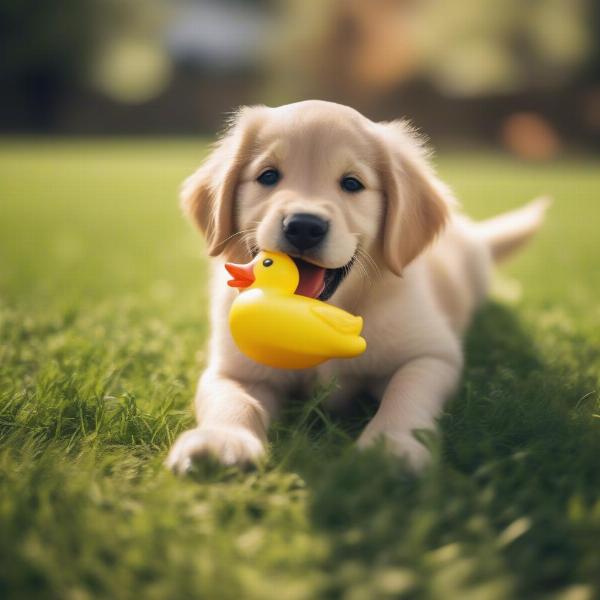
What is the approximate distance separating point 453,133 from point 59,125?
1800cm

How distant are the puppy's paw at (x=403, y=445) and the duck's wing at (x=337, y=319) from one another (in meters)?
0.31

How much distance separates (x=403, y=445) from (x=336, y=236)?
0.67 meters

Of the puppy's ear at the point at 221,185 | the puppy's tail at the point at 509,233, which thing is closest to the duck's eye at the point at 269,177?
the puppy's ear at the point at 221,185

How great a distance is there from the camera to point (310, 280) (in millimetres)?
2070

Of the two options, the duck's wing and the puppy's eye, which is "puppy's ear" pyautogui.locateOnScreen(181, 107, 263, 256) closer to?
the puppy's eye

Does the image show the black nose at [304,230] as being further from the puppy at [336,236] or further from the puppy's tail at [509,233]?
the puppy's tail at [509,233]

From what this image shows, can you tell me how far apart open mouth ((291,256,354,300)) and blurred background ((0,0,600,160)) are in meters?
21.4

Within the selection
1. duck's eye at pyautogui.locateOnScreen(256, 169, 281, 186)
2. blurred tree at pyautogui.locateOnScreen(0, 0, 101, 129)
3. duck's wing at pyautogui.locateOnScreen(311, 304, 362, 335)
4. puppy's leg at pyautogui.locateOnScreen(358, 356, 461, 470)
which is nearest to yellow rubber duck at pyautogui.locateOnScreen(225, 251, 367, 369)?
duck's wing at pyautogui.locateOnScreen(311, 304, 362, 335)

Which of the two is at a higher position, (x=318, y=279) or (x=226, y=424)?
(x=318, y=279)

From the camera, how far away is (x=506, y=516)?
150 cm

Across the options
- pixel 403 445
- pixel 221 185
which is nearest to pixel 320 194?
pixel 221 185

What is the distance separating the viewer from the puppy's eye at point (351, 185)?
2.22 meters

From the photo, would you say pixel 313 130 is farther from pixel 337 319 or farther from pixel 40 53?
pixel 40 53

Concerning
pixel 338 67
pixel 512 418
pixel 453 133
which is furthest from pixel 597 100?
pixel 512 418
